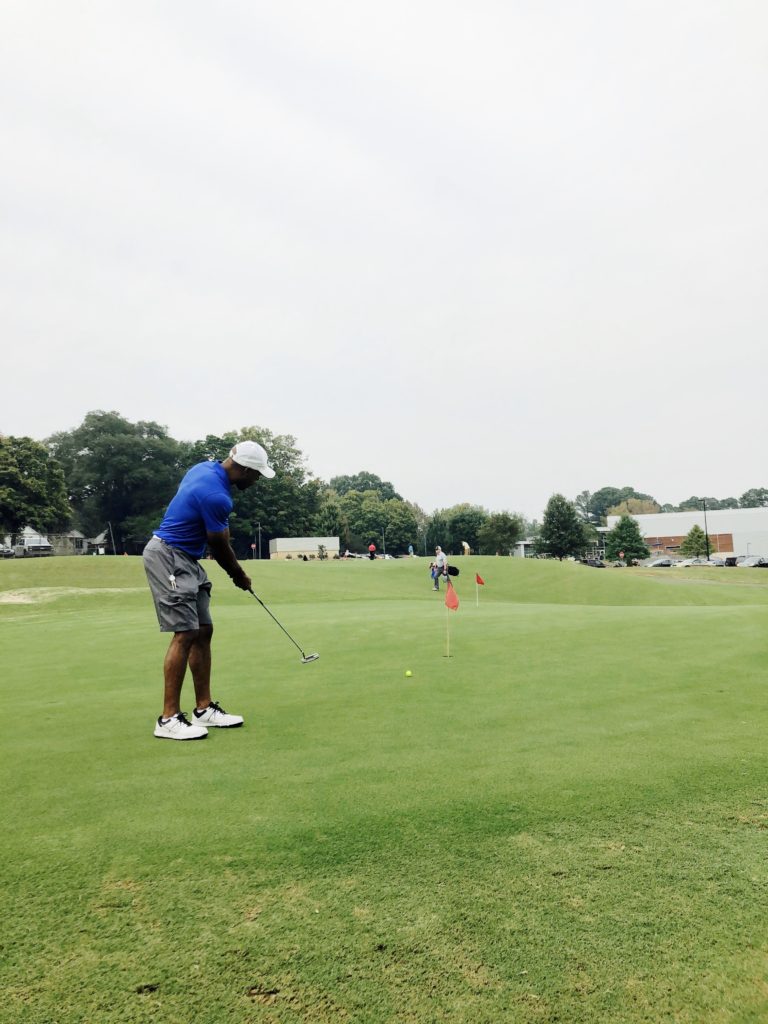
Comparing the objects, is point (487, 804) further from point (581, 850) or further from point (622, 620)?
point (622, 620)

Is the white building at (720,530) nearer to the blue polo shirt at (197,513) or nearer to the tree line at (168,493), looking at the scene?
the tree line at (168,493)

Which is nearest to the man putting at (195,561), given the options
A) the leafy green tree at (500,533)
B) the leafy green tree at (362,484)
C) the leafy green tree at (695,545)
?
the leafy green tree at (500,533)

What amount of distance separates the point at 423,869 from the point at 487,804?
80cm

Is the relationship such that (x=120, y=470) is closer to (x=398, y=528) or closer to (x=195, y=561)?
(x=398, y=528)

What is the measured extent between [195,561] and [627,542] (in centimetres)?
10279

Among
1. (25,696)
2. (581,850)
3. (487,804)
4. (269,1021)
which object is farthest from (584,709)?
(25,696)

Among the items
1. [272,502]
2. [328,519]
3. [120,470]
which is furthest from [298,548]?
[328,519]

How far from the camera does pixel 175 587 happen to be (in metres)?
5.91

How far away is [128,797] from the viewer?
12.5 ft

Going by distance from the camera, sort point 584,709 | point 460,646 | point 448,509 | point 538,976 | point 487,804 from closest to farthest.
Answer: point 538,976
point 487,804
point 584,709
point 460,646
point 448,509

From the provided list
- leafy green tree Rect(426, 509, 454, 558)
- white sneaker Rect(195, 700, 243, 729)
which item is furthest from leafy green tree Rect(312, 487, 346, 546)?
white sneaker Rect(195, 700, 243, 729)

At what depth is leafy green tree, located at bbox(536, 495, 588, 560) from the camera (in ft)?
302

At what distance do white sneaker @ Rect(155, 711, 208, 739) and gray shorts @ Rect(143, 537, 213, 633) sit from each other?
76 centimetres

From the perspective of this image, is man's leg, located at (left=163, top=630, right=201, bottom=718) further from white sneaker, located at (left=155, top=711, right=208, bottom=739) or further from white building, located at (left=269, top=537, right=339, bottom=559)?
white building, located at (left=269, top=537, right=339, bottom=559)
